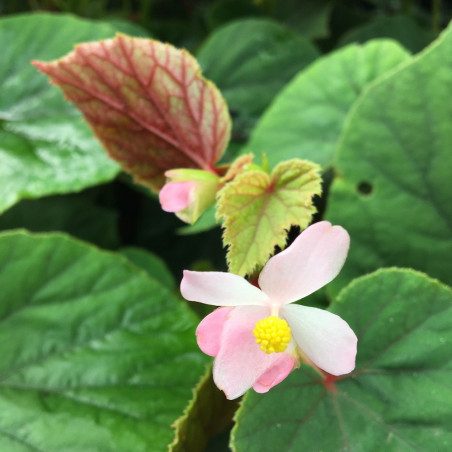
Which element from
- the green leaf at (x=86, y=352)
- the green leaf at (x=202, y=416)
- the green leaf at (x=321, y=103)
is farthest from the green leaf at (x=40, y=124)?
the green leaf at (x=202, y=416)

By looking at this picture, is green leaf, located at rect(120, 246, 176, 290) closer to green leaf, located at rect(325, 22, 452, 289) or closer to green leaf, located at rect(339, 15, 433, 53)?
green leaf, located at rect(325, 22, 452, 289)

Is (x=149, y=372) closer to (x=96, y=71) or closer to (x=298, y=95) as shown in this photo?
(x=96, y=71)

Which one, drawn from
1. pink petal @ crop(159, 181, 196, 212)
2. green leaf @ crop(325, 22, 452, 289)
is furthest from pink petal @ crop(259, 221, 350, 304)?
green leaf @ crop(325, 22, 452, 289)

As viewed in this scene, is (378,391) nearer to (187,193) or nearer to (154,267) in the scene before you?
(187,193)

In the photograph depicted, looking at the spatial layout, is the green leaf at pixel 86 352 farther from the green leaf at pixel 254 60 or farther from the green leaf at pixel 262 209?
the green leaf at pixel 254 60

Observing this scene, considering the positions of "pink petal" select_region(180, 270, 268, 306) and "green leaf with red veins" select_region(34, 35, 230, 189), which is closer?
"pink petal" select_region(180, 270, 268, 306)

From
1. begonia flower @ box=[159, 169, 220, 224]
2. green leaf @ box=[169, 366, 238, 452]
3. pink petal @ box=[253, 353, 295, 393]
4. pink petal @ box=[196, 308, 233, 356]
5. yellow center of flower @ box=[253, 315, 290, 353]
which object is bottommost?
green leaf @ box=[169, 366, 238, 452]
